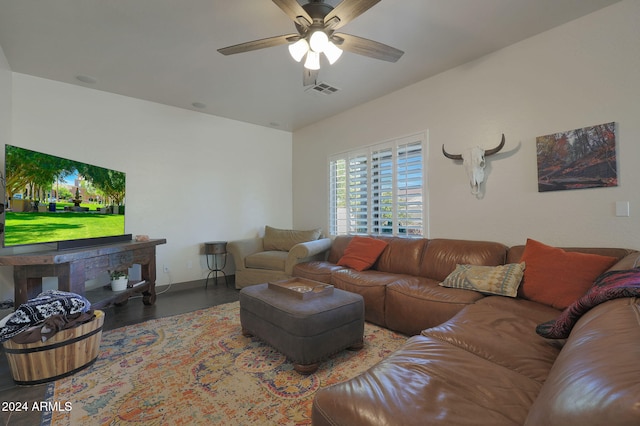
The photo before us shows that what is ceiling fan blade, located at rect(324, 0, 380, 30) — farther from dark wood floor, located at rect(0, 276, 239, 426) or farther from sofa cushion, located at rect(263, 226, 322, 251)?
sofa cushion, located at rect(263, 226, 322, 251)

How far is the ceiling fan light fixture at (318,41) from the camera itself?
6.10ft

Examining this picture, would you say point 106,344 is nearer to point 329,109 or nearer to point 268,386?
point 268,386

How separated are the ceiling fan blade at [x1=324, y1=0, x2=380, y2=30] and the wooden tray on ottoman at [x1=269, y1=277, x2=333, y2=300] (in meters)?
1.92

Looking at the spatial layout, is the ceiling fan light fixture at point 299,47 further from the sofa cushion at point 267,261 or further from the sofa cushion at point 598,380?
the sofa cushion at point 267,261

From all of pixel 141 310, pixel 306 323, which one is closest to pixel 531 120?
pixel 306 323

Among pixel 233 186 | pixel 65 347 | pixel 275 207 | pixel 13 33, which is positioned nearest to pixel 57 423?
pixel 65 347

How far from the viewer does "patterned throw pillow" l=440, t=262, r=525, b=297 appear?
2133 millimetres

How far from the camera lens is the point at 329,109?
4.24 metres

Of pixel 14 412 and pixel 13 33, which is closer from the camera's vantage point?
pixel 14 412

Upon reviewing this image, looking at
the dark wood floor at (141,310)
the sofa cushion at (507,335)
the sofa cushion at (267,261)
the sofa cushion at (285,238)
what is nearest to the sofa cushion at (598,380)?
the sofa cushion at (507,335)

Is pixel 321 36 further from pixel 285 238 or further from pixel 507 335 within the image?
pixel 285 238

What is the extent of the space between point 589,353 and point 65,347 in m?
2.71

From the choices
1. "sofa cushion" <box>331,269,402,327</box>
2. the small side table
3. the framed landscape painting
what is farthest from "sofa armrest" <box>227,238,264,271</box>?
the framed landscape painting

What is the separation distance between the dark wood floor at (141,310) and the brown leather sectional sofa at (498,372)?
183cm
